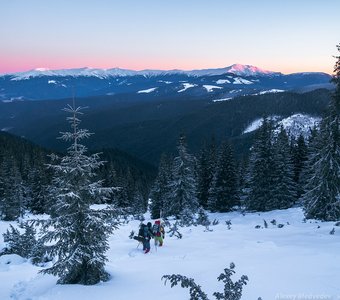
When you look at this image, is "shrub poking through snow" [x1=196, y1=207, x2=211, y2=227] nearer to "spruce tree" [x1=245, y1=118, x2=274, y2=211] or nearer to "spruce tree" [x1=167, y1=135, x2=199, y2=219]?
"spruce tree" [x1=167, y1=135, x2=199, y2=219]

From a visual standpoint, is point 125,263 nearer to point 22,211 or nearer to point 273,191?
point 273,191

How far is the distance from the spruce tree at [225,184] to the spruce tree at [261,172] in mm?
2634

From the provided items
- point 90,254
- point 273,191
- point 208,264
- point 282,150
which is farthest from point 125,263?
point 282,150

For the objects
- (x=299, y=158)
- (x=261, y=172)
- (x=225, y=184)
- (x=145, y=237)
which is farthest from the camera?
(x=299, y=158)

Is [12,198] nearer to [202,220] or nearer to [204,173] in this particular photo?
[204,173]

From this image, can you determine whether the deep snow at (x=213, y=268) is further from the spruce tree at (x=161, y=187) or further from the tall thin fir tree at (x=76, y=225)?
the spruce tree at (x=161, y=187)

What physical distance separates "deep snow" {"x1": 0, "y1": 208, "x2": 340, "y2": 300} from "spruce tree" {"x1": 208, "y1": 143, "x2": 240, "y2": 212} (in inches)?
778

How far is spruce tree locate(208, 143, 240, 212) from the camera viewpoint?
37094mm

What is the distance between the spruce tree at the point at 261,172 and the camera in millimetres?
33719

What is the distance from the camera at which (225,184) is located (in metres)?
37.2

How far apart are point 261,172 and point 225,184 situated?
15.8 ft

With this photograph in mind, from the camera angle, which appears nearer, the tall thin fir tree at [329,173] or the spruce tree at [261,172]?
the tall thin fir tree at [329,173]

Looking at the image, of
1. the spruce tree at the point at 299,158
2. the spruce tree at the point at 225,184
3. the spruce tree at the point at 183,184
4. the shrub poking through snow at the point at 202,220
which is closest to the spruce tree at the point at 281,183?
the spruce tree at the point at 225,184

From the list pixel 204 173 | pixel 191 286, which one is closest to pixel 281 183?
pixel 204 173
